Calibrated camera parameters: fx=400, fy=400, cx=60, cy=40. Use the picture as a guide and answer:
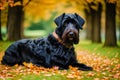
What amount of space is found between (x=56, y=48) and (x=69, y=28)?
1043 mm

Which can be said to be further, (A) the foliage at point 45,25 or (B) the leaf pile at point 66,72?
(A) the foliage at point 45,25

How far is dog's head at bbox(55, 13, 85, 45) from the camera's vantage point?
1081 centimetres

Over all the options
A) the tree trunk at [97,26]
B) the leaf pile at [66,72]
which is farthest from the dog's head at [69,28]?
the tree trunk at [97,26]

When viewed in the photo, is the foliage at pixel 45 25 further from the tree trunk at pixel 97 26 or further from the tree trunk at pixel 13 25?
the tree trunk at pixel 13 25

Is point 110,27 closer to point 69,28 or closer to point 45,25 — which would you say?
point 69,28

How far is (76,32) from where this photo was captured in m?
10.8

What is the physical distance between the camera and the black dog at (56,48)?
36.4 ft

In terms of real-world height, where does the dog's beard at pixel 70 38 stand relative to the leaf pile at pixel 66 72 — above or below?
above

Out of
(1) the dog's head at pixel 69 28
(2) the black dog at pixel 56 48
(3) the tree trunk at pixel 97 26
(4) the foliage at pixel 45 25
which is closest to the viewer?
(1) the dog's head at pixel 69 28

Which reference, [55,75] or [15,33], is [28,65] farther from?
[15,33]

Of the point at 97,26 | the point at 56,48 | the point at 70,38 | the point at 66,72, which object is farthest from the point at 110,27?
the point at 66,72

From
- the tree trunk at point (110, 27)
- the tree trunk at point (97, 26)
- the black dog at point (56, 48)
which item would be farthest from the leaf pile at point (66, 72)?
the tree trunk at point (97, 26)

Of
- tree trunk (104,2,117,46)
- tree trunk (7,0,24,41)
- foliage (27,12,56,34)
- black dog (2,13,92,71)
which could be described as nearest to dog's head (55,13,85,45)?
black dog (2,13,92,71)

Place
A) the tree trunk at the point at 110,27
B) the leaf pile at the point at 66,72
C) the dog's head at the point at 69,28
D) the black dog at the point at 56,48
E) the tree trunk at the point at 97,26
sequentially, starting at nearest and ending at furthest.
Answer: the leaf pile at the point at 66,72, the dog's head at the point at 69,28, the black dog at the point at 56,48, the tree trunk at the point at 110,27, the tree trunk at the point at 97,26
